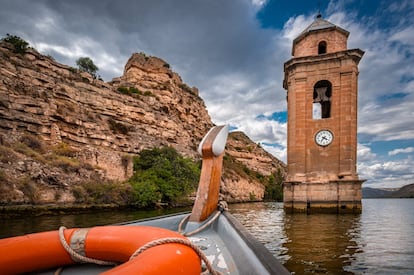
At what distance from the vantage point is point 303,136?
14.6 metres

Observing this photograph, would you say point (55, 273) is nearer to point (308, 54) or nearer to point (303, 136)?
point (303, 136)

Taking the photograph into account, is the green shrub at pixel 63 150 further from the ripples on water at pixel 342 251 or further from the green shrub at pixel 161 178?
the ripples on water at pixel 342 251

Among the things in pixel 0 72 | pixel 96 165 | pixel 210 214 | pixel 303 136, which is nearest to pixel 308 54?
pixel 303 136

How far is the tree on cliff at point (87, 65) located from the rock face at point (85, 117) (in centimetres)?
398

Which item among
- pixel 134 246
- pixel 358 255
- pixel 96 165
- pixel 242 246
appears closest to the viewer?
pixel 134 246

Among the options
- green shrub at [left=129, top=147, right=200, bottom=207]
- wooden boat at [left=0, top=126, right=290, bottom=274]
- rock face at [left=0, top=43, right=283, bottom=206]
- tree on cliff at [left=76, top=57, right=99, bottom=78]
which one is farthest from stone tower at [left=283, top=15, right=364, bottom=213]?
tree on cliff at [left=76, top=57, right=99, bottom=78]

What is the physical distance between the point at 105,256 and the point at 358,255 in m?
5.76

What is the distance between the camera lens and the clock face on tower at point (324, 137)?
14205 millimetres

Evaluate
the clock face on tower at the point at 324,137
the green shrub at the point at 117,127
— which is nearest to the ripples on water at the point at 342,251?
the clock face on tower at the point at 324,137

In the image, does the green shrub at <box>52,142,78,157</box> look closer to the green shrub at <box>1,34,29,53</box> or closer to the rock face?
the rock face

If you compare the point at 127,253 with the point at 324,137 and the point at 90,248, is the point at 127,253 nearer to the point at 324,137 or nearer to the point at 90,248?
the point at 90,248

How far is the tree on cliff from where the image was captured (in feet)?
137

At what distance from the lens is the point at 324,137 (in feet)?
47.1

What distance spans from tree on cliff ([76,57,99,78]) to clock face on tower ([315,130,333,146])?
134ft
